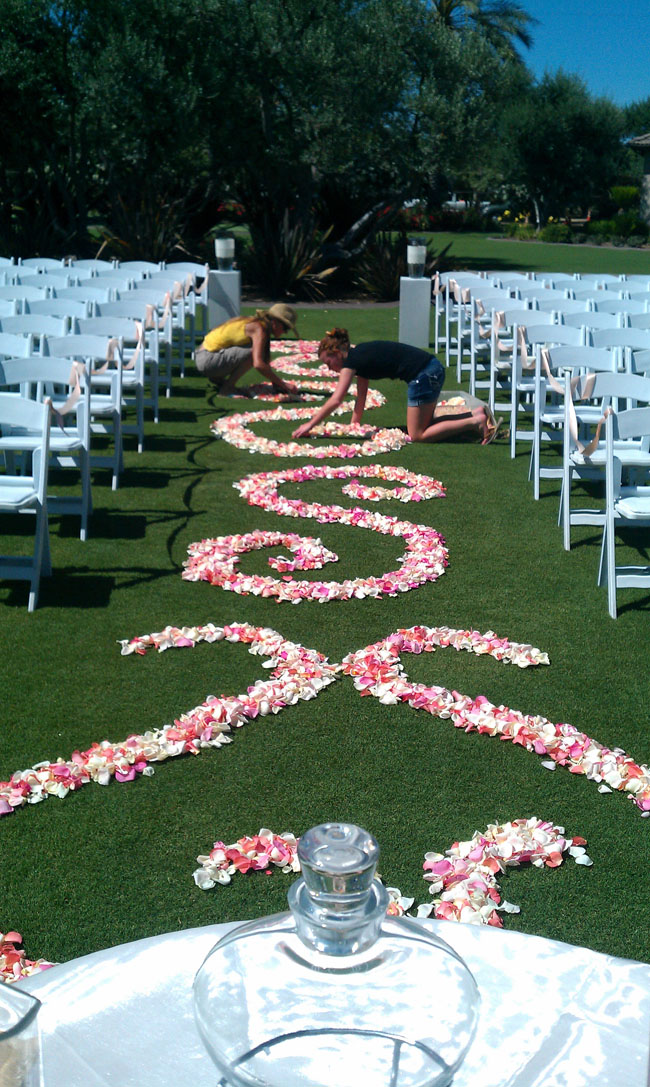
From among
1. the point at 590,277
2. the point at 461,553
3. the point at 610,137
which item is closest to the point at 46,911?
the point at 461,553

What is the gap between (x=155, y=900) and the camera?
342 cm

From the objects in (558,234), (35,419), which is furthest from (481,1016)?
(558,234)

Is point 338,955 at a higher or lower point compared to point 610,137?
lower

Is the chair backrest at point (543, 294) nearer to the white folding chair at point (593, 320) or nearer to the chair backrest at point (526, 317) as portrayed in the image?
the chair backrest at point (526, 317)

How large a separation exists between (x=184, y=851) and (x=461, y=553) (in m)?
3.68

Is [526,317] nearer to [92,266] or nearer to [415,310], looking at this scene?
[415,310]

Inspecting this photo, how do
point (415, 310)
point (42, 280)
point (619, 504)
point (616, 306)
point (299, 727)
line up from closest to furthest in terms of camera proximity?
1. point (299, 727)
2. point (619, 504)
3. point (616, 306)
4. point (42, 280)
5. point (415, 310)

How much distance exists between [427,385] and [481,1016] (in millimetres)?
8748

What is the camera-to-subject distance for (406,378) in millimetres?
9742

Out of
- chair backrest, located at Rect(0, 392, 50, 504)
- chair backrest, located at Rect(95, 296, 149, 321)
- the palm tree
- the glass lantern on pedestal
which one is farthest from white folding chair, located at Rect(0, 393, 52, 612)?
the palm tree

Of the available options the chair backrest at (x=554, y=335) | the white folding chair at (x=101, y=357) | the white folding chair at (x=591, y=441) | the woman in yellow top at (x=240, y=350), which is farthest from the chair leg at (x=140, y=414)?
the white folding chair at (x=591, y=441)

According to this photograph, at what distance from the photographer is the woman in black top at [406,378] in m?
9.59

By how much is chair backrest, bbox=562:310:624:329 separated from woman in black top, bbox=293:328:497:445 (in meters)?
1.23

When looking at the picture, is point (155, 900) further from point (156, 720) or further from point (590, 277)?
point (590, 277)
